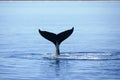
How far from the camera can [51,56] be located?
2853cm

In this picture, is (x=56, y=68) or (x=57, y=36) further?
(x=57, y=36)

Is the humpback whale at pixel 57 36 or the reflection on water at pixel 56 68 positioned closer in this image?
the reflection on water at pixel 56 68

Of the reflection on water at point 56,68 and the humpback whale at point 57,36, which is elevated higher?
the humpback whale at point 57,36

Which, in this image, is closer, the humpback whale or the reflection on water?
the reflection on water

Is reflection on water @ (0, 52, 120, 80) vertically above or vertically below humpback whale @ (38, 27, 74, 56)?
below

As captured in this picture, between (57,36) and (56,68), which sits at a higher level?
(57,36)

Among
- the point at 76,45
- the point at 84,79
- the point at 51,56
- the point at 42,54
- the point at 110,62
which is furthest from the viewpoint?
the point at 76,45

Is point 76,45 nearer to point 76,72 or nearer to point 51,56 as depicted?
point 51,56

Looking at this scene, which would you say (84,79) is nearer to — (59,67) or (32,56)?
(59,67)

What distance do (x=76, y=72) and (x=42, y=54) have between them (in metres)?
6.08

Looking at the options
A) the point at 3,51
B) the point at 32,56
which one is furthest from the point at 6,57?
the point at 3,51

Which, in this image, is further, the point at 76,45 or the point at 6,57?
the point at 76,45

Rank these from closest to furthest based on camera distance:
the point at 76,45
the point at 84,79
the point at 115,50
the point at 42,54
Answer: the point at 84,79 → the point at 42,54 → the point at 115,50 → the point at 76,45

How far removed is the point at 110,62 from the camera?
87.7 feet
